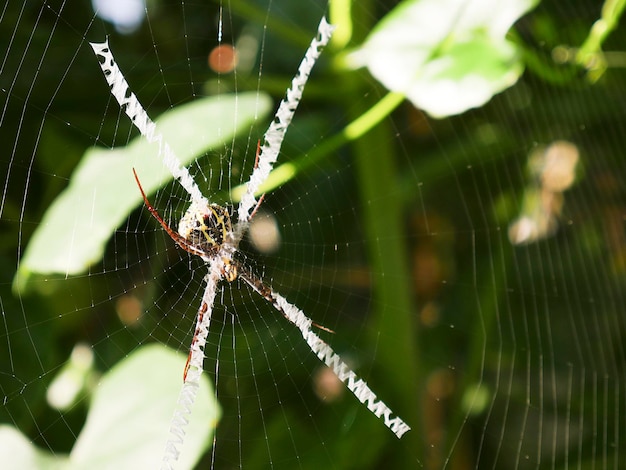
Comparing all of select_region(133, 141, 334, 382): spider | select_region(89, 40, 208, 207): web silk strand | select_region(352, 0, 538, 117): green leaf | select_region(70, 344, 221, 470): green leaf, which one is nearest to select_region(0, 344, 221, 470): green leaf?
select_region(70, 344, 221, 470): green leaf

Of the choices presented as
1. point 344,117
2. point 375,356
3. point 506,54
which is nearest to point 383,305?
point 375,356

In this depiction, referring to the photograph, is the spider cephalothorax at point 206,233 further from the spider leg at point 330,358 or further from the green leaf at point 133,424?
the green leaf at point 133,424

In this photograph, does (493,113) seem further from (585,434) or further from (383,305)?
A: (585,434)

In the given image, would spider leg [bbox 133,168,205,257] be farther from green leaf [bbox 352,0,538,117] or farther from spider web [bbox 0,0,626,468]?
green leaf [bbox 352,0,538,117]

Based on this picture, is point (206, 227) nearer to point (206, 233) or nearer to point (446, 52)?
point (206, 233)

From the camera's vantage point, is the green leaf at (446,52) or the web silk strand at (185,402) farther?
the green leaf at (446,52)

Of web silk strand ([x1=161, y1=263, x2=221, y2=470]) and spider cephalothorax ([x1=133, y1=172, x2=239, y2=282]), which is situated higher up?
spider cephalothorax ([x1=133, y1=172, x2=239, y2=282])

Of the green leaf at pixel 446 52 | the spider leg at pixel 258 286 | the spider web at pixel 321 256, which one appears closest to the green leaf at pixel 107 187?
the spider web at pixel 321 256
